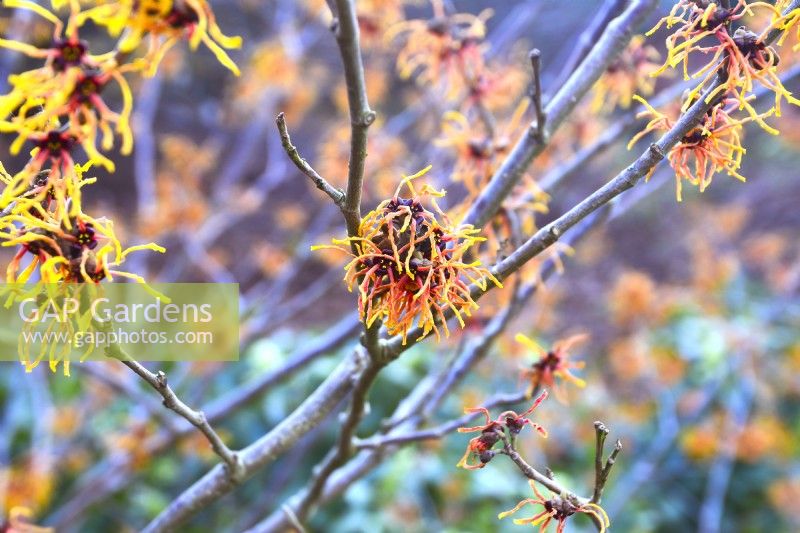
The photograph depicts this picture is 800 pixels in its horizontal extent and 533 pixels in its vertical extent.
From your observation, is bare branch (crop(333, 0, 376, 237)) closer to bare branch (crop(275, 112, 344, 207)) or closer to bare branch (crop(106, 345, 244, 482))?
bare branch (crop(275, 112, 344, 207))

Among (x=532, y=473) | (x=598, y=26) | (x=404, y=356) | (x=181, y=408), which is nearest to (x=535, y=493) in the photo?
(x=532, y=473)

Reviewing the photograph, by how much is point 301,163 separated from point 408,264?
0.11 m

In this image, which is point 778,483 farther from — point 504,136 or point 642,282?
point 504,136

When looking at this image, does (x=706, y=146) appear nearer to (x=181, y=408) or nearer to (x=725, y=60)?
(x=725, y=60)

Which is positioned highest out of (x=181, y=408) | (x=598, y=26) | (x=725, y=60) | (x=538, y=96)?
(x=598, y=26)

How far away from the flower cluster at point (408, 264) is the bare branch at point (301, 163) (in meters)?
0.03

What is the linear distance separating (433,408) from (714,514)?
67.1 inches

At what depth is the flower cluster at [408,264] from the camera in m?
0.53

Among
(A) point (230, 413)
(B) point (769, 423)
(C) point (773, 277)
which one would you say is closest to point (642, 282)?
(B) point (769, 423)

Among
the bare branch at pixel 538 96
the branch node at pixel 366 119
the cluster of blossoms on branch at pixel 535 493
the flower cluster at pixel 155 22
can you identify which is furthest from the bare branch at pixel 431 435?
the flower cluster at pixel 155 22

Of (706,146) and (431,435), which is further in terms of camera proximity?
(431,435)

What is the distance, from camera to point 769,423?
2.47 meters

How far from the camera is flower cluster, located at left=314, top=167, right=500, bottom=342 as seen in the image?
53cm

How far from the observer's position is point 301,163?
50cm
